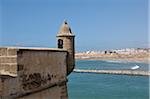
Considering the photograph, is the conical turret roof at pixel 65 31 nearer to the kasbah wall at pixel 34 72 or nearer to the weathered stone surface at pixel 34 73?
the kasbah wall at pixel 34 72

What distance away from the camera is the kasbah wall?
692 centimetres

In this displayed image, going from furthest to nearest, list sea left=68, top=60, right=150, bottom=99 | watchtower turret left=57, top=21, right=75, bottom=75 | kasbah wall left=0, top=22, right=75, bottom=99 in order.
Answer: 1. sea left=68, top=60, right=150, bottom=99
2. watchtower turret left=57, top=21, right=75, bottom=75
3. kasbah wall left=0, top=22, right=75, bottom=99

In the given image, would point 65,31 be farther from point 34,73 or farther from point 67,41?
point 34,73

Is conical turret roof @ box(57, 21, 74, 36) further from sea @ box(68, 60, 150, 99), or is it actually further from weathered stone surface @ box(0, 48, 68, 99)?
sea @ box(68, 60, 150, 99)

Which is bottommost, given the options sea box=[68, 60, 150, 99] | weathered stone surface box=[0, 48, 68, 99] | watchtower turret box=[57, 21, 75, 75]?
sea box=[68, 60, 150, 99]

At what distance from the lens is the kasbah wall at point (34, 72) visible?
6922mm

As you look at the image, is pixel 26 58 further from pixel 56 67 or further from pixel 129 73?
pixel 129 73

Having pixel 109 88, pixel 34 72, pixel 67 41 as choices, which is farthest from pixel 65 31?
pixel 109 88

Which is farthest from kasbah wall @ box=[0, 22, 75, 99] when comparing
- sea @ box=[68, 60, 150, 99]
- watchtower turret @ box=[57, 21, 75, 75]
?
sea @ box=[68, 60, 150, 99]

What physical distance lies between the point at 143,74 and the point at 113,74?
592 centimetres

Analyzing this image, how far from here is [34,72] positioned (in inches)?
304

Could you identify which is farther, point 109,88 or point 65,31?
point 109,88

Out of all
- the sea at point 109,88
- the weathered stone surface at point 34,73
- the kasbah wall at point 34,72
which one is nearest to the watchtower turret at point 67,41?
the kasbah wall at point 34,72

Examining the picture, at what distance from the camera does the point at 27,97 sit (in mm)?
7492
